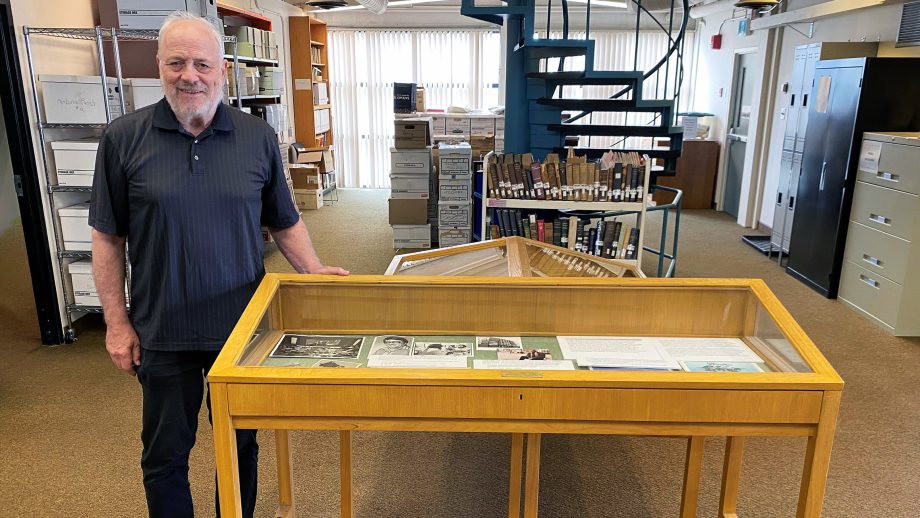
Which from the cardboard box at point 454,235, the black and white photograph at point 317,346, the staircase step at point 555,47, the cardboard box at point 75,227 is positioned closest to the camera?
the black and white photograph at point 317,346

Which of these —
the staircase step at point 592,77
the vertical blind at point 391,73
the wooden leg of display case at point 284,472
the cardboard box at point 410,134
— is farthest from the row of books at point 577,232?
the vertical blind at point 391,73

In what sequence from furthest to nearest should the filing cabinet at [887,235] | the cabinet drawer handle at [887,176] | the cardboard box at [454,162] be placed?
the cardboard box at [454,162]
the cabinet drawer handle at [887,176]
the filing cabinet at [887,235]

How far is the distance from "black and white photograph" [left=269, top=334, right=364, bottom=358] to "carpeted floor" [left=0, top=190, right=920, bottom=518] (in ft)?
3.80

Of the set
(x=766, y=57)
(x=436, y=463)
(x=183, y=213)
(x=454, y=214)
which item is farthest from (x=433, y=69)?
(x=183, y=213)

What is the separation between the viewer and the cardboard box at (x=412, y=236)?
696cm

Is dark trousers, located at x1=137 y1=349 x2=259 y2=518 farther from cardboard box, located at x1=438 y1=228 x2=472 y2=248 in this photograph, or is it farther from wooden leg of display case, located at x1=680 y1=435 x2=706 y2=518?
cardboard box, located at x1=438 y1=228 x2=472 y2=248

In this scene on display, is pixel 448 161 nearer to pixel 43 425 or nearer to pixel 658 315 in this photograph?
pixel 43 425

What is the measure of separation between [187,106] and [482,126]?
6.97 m

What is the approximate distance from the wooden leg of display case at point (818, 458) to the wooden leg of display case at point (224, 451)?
1225 millimetres

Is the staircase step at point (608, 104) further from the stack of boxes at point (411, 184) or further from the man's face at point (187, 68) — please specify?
the man's face at point (187, 68)

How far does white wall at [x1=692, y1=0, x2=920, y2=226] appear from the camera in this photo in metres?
5.64

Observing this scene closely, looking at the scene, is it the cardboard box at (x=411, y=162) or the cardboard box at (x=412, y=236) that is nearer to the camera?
the cardboard box at (x=411, y=162)

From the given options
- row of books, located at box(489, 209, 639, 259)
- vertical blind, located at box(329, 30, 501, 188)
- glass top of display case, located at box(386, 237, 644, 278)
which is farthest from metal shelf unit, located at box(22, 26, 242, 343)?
vertical blind, located at box(329, 30, 501, 188)

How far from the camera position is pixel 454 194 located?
6.66m
